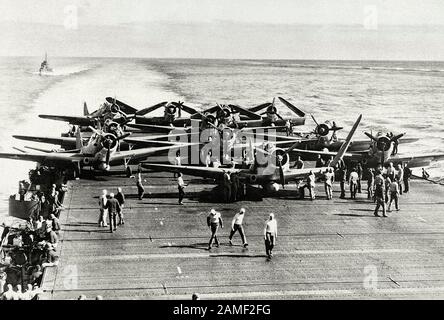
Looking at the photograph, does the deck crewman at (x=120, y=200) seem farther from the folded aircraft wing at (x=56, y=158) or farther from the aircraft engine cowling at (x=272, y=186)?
the folded aircraft wing at (x=56, y=158)

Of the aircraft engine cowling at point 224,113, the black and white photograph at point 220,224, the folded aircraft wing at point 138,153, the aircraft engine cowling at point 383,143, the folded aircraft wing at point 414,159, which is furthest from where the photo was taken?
the aircraft engine cowling at point 224,113

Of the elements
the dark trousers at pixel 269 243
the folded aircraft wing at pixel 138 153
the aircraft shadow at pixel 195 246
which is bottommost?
the aircraft shadow at pixel 195 246

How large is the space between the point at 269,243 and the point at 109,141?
15.3 metres

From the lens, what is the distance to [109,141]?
33750mm

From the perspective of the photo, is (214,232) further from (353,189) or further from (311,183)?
(353,189)

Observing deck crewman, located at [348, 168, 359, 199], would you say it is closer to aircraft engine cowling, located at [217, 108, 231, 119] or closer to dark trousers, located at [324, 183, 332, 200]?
dark trousers, located at [324, 183, 332, 200]

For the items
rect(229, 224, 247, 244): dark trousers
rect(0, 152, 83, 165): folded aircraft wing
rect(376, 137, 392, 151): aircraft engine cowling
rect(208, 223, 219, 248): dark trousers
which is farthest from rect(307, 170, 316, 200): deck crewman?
rect(0, 152, 83, 165): folded aircraft wing

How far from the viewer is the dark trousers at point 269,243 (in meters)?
21.2

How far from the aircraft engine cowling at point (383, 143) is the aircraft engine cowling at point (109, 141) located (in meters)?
15.5

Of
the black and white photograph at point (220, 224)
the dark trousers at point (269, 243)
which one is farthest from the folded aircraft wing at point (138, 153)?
the dark trousers at point (269, 243)

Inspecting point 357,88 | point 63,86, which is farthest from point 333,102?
point 63,86

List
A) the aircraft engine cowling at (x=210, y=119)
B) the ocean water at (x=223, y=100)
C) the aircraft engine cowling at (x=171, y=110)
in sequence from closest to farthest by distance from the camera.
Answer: the aircraft engine cowling at (x=210, y=119), the aircraft engine cowling at (x=171, y=110), the ocean water at (x=223, y=100)

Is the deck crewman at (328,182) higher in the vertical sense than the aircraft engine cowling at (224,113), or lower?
lower

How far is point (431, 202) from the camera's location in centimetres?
3130
